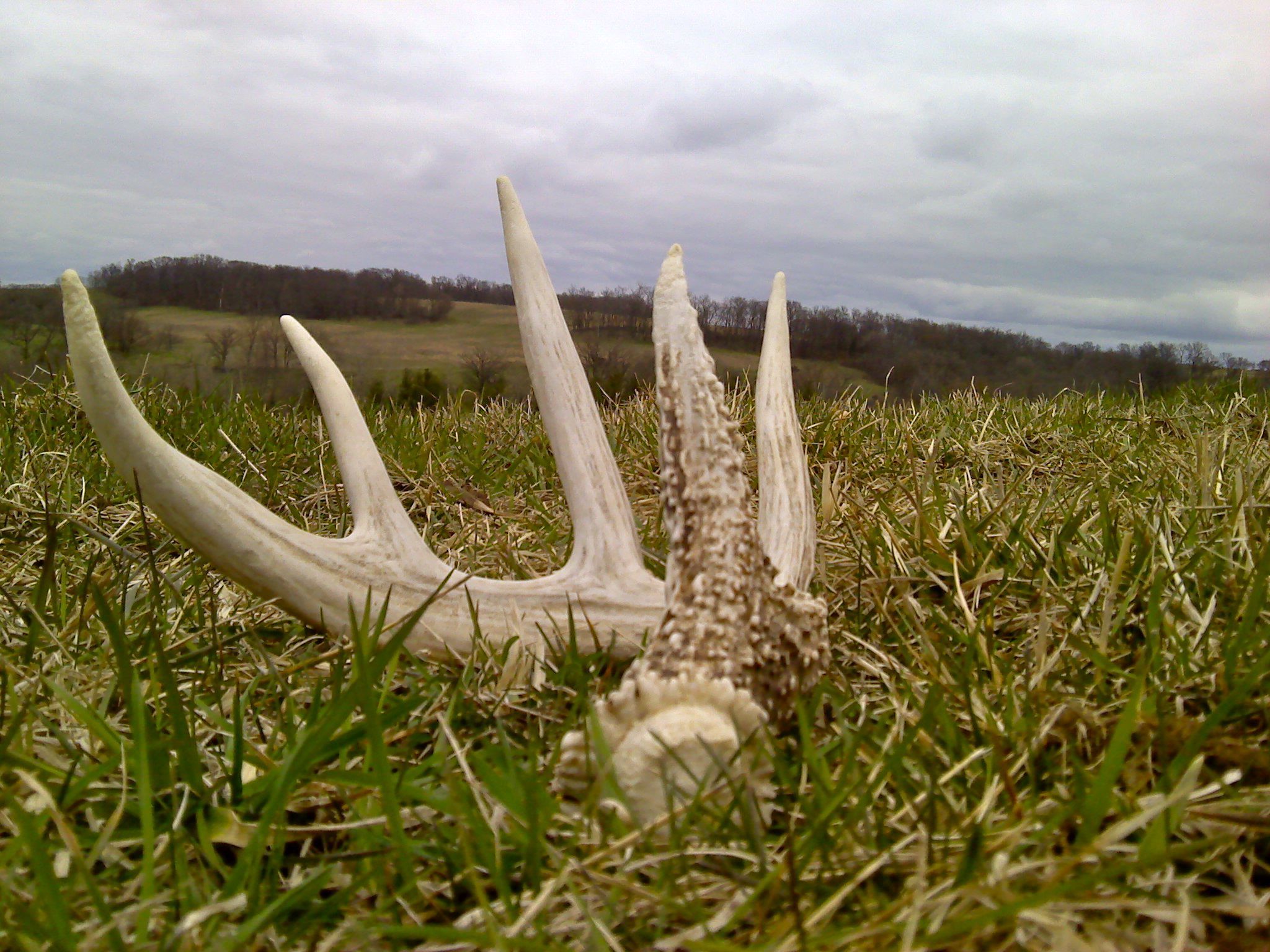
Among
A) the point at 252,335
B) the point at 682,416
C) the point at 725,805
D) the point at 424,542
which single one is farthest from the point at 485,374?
the point at 725,805

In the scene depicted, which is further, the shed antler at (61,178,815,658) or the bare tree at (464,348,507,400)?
the bare tree at (464,348,507,400)

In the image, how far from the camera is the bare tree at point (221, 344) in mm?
7086

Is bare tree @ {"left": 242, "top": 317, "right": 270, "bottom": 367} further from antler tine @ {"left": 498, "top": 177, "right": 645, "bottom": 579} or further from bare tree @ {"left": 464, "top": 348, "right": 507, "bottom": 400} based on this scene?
antler tine @ {"left": 498, "top": 177, "right": 645, "bottom": 579}

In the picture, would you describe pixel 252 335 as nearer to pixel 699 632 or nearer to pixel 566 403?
pixel 566 403

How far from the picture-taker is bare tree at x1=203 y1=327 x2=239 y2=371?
709 cm

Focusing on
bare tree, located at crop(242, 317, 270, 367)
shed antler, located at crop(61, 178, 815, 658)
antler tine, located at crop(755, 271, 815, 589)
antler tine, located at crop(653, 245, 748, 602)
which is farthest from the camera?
bare tree, located at crop(242, 317, 270, 367)

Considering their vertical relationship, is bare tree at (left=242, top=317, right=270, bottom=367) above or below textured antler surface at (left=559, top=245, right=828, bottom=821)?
above

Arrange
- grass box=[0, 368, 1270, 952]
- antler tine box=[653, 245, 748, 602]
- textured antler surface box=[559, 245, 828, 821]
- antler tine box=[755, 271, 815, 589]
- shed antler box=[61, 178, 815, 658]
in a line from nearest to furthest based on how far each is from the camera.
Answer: grass box=[0, 368, 1270, 952] < textured antler surface box=[559, 245, 828, 821] < antler tine box=[653, 245, 748, 602] < shed antler box=[61, 178, 815, 658] < antler tine box=[755, 271, 815, 589]

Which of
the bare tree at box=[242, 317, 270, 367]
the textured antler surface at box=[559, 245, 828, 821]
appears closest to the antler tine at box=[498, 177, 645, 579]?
the textured antler surface at box=[559, 245, 828, 821]

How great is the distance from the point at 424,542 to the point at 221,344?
10.5 meters

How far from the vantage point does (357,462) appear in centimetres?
248

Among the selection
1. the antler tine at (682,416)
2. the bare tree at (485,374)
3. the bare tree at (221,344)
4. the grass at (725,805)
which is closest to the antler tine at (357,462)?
the grass at (725,805)

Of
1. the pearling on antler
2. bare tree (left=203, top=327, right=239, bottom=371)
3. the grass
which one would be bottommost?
the grass

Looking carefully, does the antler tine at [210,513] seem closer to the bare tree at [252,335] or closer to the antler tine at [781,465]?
the antler tine at [781,465]
